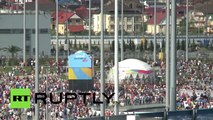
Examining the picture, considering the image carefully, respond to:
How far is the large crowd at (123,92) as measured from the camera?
4547cm

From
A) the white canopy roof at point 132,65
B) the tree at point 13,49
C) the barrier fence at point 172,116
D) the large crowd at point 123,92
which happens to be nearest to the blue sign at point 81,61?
the large crowd at point 123,92

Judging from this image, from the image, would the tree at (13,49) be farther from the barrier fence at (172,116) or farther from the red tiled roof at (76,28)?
the barrier fence at (172,116)

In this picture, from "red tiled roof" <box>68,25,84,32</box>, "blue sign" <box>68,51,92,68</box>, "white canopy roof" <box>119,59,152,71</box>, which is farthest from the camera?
"red tiled roof" <box>68,25,84,32</box>

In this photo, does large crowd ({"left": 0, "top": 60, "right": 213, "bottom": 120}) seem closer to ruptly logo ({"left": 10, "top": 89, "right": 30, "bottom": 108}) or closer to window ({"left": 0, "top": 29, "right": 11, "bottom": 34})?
ruptly logo ({"left": 10, "top": 89, "right": 30, "bottom": 108})

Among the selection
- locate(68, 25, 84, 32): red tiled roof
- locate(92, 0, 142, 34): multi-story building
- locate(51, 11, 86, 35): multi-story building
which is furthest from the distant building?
locate(92, 0, 142, 34): multi-story building

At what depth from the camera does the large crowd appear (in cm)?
4547

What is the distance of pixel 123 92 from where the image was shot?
56.8 metres

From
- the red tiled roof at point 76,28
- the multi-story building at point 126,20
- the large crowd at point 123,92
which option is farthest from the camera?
the multi-story building at point 126,20

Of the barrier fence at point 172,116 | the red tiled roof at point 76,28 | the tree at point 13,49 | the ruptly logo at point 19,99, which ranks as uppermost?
the red tiled roof at point 76,28

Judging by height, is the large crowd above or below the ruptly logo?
below

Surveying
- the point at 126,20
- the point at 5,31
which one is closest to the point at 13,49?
the point at 5,31

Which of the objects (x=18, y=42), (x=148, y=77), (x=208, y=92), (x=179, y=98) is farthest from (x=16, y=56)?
(x=179, y=98)

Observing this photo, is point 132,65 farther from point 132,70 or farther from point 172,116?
point 172,116

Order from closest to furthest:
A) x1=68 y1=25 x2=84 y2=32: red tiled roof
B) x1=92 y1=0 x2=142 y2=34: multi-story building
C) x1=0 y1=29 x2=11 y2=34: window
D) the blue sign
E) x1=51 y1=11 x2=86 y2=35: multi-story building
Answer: the blue sign < x1=0 y1=29 x2=11 y2=34: window < x1=51 y1=11 x2=86 y2=35: multi-story building < x1=68 y1=25 x2=84 y2=32: red tiled roof < x1=92 y1=0 x2=142 y2=34: multi-story building
